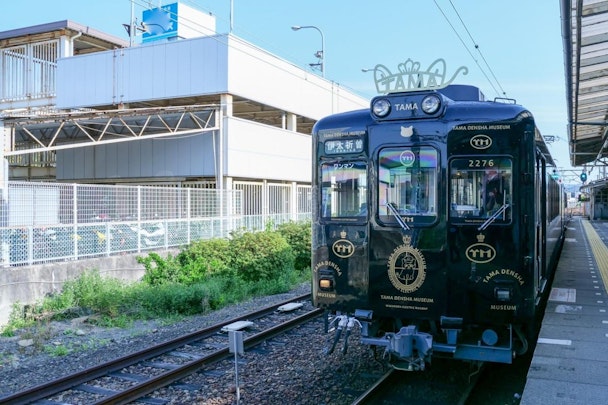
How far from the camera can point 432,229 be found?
5.61 m

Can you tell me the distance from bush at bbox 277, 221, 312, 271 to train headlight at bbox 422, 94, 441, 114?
11.8 metres

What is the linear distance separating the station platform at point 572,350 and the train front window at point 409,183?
1.77 metres

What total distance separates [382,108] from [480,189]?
136cm

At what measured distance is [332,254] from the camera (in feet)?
20.2

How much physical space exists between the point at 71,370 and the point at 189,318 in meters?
3.58

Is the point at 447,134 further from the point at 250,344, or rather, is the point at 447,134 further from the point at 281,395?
the point at 250,344

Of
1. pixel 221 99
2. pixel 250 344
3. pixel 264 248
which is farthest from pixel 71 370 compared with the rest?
pixel 221 99

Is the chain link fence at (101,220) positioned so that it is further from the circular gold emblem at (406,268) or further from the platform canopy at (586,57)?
the platform canopy at (586,57)

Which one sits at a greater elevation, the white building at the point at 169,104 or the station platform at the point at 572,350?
the white building at the point at 169,104

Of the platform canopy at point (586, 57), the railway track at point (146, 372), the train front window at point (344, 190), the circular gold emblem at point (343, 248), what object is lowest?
the railway track at point (146, 372)

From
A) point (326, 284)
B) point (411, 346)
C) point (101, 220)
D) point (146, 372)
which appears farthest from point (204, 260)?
point (411, 346)

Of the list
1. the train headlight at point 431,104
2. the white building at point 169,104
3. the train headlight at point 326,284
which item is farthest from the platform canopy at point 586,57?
the white building at point 169,104

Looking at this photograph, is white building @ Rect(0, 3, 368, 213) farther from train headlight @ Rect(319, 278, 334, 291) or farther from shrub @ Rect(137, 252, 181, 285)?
train headlight @ Rect(319, 278, 334, 291)

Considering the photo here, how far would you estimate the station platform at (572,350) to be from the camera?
174 inches
